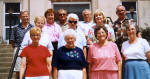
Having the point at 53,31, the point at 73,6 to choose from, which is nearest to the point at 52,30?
the point at 53,31

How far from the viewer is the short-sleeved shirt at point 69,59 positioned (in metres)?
4.42

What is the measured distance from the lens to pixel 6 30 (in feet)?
39.9

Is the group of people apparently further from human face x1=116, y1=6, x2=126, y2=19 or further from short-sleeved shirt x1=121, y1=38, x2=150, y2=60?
human face x1=116, y1=6, x2=126, y2=19

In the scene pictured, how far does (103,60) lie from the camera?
4.50 metres

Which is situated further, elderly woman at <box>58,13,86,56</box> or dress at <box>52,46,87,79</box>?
elderly woman at <box>58,13,86,56</box>

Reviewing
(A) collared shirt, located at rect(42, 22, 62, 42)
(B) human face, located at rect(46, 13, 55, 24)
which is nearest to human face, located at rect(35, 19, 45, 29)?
(A) collared shirt, located at rect(42, 22, 62, 42)

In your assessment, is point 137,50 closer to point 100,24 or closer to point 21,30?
point 100,24

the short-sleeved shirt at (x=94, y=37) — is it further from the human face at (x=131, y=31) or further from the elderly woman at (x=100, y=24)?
the human face at (x=131, y=31)

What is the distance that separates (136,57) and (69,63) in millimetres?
1274

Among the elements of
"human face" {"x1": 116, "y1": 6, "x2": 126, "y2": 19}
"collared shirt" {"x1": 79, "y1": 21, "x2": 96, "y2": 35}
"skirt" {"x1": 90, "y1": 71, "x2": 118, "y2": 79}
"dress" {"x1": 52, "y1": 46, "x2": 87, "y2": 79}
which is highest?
"human face" {"x1": 116, "y1": 6, "x2": 126, "y2": 19}

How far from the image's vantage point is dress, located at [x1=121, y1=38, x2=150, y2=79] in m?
4.70

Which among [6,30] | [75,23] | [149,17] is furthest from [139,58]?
[6,30]

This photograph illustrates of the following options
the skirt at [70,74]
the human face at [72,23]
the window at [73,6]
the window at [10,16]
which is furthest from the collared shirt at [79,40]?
the window at [10,16]

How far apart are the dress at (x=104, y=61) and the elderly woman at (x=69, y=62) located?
0.21 metres
